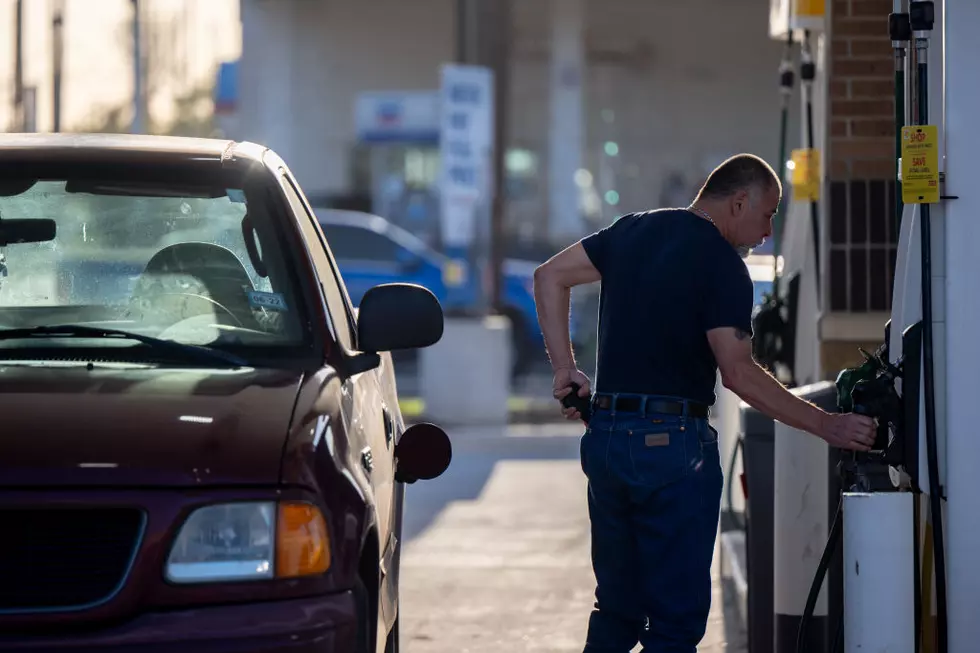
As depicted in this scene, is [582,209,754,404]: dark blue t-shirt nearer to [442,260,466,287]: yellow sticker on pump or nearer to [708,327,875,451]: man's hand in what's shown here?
[708,327,875,451]: man's hand

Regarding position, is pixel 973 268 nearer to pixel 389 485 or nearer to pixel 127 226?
pixel 389 485

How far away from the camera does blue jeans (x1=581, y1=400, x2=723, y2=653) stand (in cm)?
491

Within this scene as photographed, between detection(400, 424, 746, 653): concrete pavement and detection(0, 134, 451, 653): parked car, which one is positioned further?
detection(400, 424, 746, 653): concrete pavement

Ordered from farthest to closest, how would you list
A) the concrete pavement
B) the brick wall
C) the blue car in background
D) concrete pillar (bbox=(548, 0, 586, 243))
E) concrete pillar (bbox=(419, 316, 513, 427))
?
concrete pillar (bbox=(548, 0, 586, 243))
the blue car in background
concrete pillar (bbox=(419, 316, 513, 427))
the brick wall
the concrete pavement

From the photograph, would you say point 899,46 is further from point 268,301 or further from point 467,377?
point 467,377

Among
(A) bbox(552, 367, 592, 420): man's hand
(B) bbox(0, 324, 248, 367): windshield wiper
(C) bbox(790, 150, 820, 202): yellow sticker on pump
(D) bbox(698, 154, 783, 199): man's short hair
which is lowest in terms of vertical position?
(A) bbox(552, 367, 592, 420): man's hand

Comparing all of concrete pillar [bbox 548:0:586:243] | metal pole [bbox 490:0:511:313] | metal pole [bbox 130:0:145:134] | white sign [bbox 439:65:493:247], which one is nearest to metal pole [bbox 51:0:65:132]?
metal pole [bbox 130:0:145:134]

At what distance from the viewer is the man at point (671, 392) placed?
193 inches

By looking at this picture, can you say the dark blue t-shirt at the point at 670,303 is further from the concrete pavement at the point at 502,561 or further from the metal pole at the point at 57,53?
the metal pole at the point at 57,53

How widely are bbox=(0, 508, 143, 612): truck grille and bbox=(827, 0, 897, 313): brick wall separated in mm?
4339

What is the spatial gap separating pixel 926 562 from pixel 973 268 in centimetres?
81

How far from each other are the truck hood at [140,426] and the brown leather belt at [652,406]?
1.15 m

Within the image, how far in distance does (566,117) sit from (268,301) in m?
28.3

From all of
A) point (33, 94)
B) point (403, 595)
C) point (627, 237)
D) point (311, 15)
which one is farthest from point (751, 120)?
point (627, 237)
